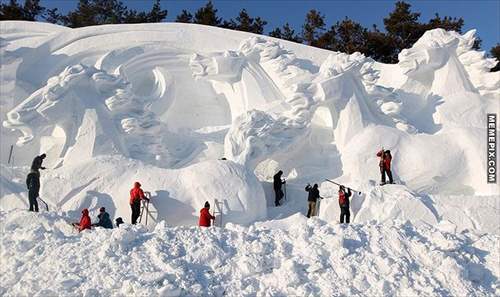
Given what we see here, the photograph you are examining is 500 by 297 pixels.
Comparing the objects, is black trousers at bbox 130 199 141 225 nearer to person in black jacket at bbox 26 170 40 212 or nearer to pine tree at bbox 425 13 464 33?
person in black jacket at bbox 26 170 40 212

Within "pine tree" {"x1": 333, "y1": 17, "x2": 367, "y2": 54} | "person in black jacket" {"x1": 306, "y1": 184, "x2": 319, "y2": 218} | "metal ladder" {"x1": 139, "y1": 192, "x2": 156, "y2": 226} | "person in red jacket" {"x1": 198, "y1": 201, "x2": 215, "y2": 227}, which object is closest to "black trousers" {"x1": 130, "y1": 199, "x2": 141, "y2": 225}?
"metal ladder" {"x1": 139, "y1": 192, "x2": 156, "y2": 226}

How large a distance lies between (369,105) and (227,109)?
10.1 feet

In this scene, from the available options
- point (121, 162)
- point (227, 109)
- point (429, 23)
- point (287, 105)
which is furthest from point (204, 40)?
point (429, 23)

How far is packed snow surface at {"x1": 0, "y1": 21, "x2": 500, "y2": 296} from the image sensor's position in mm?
5441

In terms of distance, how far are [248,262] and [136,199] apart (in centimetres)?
226

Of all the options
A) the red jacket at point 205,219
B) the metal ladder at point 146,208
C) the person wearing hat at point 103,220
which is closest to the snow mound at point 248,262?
the red jacket at point 205,219


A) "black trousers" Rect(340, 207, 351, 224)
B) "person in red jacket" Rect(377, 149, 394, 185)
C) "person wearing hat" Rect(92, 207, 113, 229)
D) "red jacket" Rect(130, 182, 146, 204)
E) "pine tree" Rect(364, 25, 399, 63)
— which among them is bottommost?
"person wearing hat" Rect(92, 207, 113, 229)

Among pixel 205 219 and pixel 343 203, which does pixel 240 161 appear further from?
pixel 205 219

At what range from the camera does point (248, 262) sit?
5.46m

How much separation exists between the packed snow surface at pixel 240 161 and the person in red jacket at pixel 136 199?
10.5 inches

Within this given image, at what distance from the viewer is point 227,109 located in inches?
472

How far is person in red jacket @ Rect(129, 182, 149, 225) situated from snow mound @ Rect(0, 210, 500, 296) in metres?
1.21

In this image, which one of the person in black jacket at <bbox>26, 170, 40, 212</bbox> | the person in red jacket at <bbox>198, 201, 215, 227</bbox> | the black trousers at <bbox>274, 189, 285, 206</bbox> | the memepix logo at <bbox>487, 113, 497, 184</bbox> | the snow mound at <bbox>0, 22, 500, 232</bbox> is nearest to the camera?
the person in red jacket at <bbox>198, 201, 215, 227</bbox>

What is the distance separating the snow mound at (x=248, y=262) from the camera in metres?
5.12
